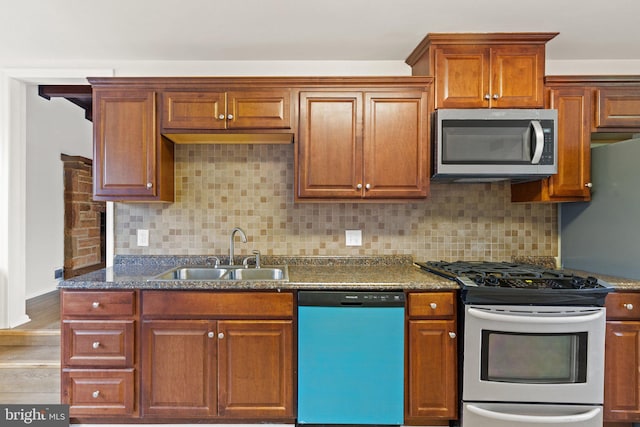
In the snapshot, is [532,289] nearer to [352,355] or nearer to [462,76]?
[352,355]

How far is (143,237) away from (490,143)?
2515mm

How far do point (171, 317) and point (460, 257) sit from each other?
204 centimetres

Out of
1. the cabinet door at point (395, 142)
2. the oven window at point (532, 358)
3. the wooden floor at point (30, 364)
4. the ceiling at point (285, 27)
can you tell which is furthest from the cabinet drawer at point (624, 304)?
the wooden floor at point (30, 364)

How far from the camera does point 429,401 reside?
6.43ft

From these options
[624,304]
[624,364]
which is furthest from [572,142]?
[624,364]

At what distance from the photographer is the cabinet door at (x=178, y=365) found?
6.45 feet

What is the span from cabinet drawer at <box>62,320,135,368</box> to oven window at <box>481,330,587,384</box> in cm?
200

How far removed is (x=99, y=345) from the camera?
197cm

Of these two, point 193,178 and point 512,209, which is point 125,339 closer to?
point 193,178

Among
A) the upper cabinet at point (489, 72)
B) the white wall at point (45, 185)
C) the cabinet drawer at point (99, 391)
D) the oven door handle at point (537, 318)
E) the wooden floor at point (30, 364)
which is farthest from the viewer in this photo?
the white wall at point (45, 185)

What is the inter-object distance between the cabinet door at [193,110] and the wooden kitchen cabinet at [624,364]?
2619mm

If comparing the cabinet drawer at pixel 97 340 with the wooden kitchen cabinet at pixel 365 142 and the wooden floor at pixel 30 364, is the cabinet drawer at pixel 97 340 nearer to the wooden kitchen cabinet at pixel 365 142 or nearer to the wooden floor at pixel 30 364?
the wooden floor at pixel 30 364

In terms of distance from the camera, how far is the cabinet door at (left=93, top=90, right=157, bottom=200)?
2248 mm

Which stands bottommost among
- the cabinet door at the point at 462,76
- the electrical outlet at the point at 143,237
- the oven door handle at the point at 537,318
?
the oven door handle at the point at 537,318
